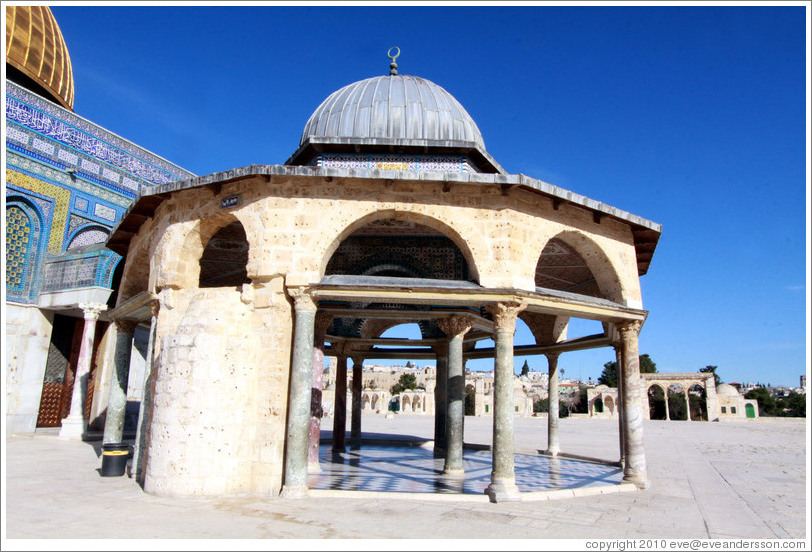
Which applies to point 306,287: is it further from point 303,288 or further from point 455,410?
point 455,410

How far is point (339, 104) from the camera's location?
1016 centimetres

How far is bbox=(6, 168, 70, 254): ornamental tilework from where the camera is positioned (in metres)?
14.7

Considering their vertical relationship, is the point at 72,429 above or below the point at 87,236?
below

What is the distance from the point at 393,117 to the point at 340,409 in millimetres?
6741

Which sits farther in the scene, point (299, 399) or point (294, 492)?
point (299, 399)

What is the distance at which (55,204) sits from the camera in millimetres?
15258

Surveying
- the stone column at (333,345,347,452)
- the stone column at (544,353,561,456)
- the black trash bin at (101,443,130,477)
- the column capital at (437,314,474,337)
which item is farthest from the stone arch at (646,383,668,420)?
the black trash bin at (101,443,130,477)

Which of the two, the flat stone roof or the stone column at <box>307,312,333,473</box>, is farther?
the stone column at <box>307,312,333,473</box>

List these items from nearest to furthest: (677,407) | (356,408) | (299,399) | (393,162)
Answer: (299,399)
(393,162)
(356,408)
(677,407)

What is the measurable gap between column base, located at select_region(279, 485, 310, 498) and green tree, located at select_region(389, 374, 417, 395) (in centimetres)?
5430

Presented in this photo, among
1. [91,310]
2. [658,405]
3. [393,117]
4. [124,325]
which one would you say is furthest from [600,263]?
[658,405]

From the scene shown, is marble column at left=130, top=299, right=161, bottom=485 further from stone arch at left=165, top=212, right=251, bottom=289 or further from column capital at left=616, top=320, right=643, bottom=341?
column capital at left=616, top=320, right=643, bottom=341

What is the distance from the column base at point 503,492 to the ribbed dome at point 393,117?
18.0 ft

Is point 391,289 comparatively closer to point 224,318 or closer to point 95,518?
point 224,318
